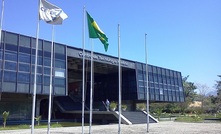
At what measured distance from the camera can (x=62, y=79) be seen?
33531mm

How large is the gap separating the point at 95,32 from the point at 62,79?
16.2 metres

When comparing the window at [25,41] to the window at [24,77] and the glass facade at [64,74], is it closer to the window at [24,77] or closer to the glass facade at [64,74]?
the glass facade at [64,74]

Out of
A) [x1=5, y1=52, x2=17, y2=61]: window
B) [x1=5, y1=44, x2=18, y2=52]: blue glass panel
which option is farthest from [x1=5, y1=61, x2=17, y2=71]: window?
[x1=5, y1=44, x2=18, y2=52]: blue glass panel

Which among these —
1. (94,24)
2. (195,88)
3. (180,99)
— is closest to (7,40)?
(94,24)

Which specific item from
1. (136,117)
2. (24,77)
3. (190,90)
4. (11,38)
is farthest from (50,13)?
(190,90)

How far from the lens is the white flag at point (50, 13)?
48.1ft

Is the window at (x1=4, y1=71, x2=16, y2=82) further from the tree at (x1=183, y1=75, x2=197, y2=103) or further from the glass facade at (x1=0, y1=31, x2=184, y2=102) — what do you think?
the tree at (x1=183, y1=75, x2=197, y2=103)

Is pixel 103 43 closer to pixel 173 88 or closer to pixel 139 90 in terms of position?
pixel 139 90

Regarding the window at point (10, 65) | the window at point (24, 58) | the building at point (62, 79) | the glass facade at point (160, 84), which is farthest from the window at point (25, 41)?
the glass facade at point (160, 84)

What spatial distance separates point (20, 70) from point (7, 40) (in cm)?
341

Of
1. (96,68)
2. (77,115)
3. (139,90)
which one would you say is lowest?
(77,115)

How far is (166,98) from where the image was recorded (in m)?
50.5

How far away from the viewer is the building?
29.1m

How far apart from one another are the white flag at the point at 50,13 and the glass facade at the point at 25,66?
15.1 metres
